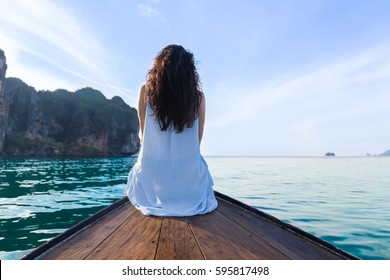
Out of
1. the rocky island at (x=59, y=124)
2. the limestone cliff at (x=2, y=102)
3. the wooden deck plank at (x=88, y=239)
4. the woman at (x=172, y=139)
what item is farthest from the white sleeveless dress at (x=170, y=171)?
the rocky island at (x=59, y=124)

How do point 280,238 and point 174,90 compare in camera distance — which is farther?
point 174,90

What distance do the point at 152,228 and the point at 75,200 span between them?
20.8ft

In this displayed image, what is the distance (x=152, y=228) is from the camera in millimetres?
2365

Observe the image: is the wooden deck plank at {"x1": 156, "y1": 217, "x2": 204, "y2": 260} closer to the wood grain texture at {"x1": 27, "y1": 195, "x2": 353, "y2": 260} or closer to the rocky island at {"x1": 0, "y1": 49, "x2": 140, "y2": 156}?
the wood grain texture at {"x1": 27, "y1": 195, "x2": 353, "y2": 260}

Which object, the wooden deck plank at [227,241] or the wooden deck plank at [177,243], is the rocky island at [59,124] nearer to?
the wooden deck plank at [177,243]

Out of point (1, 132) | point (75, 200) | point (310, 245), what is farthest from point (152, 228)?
point (1, 132)

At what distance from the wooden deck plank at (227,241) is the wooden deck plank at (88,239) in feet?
2.89

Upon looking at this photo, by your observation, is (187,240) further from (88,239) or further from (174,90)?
(174,90)

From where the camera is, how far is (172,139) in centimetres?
281

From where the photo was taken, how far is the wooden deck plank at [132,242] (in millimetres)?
A: 1792

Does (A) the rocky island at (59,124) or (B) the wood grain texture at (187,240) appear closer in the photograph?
(B) the wood grain texture at (187,240)

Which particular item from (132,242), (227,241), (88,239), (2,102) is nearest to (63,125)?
(2,102)

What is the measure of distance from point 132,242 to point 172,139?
48.6 inches

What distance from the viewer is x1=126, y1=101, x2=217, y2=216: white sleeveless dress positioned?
109 inches
